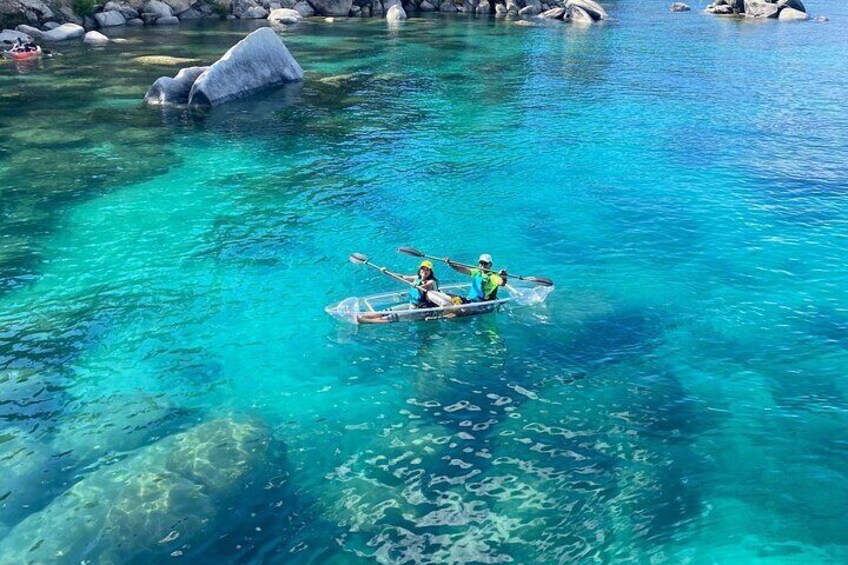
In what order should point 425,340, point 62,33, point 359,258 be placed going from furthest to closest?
1. point 62,33
2. point 359,258
3. point 425,340

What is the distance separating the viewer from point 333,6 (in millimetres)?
87375

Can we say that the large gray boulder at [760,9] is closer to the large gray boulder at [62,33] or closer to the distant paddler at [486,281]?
the large gray boulder at [62,33]

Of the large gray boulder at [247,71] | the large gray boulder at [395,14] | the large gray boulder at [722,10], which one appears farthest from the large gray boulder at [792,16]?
the large gray boulder at [247,71]

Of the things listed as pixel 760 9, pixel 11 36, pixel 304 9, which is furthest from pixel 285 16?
pixel 760 9

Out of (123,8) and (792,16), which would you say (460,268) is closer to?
(123,8)

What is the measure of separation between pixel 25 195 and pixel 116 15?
5131cm

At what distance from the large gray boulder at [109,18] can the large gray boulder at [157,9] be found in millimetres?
3016

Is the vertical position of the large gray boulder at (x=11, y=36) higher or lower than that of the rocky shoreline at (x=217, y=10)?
lower

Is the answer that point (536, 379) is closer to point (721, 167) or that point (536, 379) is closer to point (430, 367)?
point (430, 367)

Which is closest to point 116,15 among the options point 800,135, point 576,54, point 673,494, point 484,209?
point 576,54

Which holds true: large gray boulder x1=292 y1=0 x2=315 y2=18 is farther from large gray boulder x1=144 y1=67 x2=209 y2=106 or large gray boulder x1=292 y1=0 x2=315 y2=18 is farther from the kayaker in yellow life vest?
the kayaker in yellow life vest

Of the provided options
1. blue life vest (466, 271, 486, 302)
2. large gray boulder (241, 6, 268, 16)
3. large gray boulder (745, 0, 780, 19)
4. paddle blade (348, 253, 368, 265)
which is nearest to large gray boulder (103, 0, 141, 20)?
large gray boulder (241, 6, 268, 16)

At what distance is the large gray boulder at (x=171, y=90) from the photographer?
43.4 m

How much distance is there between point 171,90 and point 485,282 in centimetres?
3196
